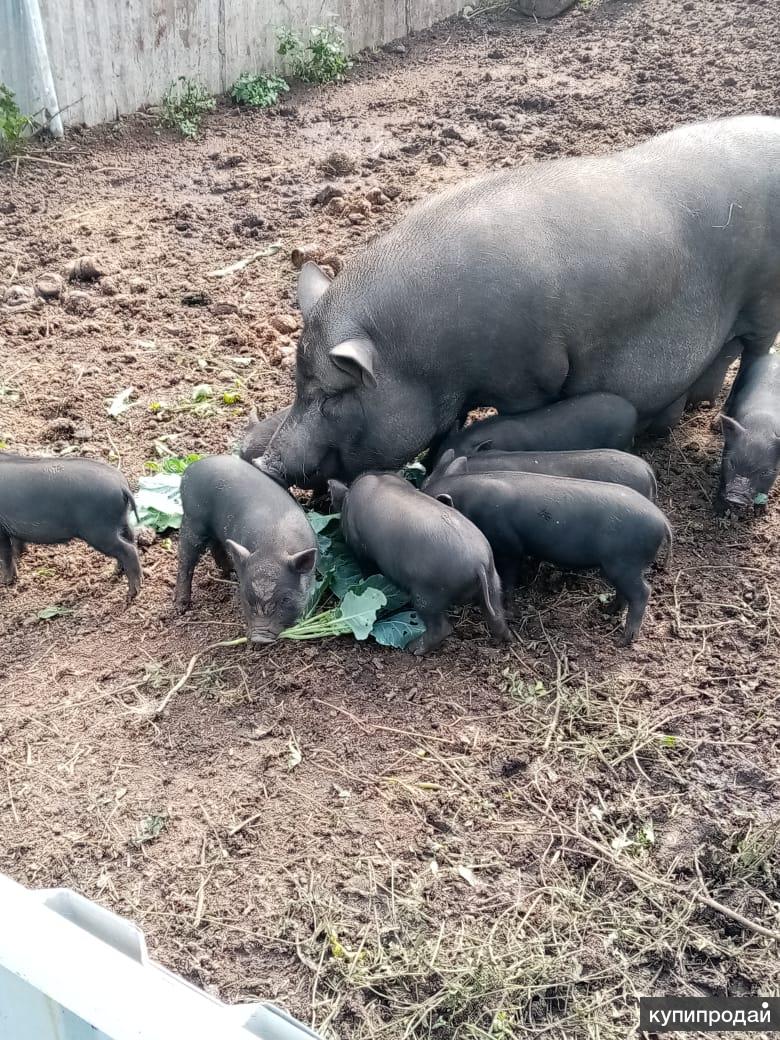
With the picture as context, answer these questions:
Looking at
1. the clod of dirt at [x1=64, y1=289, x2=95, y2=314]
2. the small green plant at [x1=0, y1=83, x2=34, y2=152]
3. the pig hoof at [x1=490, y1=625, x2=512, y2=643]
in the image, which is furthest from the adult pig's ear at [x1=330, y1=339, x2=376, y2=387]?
the small green plant at [x1=0, y1=83, x2=34, y2=152]

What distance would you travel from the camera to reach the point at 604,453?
4.52m

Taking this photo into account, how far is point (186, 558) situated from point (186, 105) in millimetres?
5872

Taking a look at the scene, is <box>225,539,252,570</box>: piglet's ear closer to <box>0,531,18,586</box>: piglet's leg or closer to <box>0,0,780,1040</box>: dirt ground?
<box>0,0,780,1040</box>: dirt ground

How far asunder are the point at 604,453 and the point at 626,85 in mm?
6089

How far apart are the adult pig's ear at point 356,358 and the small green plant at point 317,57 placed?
6270 millimetres

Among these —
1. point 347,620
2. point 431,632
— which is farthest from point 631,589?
point 347,620

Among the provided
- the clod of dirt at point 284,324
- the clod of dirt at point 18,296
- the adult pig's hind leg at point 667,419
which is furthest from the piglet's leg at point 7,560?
the adult pig's hind leg at point 667,419

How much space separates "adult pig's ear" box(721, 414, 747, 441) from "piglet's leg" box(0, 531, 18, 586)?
10.6 feet

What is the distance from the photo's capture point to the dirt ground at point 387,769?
10.2 feet

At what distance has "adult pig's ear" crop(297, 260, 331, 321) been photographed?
5070 mm

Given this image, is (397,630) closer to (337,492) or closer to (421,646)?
(421,646)

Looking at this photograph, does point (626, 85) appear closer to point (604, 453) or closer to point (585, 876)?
point (604, 453)

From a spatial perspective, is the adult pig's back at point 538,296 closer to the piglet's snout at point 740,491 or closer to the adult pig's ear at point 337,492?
the adult pig's ear at point 337,492

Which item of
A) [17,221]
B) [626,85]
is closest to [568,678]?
[17,221]
